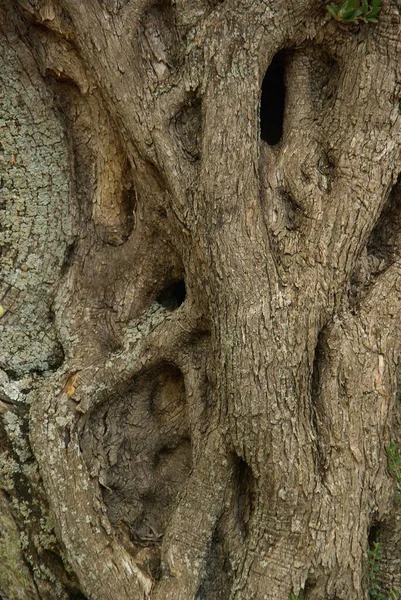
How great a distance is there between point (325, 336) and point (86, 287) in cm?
111

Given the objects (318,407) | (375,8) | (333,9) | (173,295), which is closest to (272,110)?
(333,9)

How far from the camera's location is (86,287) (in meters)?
3.19

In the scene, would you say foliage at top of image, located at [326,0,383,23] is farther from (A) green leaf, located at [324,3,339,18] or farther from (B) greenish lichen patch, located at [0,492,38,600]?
(B) greenish lichen patch, located at [0,492,38,600]

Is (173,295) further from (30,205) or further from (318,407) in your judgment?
(318,407)

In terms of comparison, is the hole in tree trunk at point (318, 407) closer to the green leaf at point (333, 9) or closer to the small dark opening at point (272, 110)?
the small dark opening at point (272, 110)

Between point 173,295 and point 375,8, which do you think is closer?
point 375,8

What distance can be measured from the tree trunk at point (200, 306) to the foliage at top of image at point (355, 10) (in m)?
0.08

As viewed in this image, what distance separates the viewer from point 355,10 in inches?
109

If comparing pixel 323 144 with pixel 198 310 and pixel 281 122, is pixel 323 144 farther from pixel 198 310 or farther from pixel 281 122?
pixel 198 310

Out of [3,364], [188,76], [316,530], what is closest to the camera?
[316,530]

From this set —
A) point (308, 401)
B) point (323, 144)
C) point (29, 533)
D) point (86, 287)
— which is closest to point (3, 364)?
point (86, 287)

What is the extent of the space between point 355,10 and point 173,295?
4.71 feet

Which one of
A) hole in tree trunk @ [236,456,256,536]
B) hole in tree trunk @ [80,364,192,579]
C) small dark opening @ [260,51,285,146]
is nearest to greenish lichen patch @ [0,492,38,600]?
hole in tree trunk @ [80,364,192,579]

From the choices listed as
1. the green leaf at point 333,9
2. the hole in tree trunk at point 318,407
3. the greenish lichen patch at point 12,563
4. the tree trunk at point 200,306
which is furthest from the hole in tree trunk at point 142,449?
the green leaf at point 333,9
